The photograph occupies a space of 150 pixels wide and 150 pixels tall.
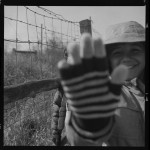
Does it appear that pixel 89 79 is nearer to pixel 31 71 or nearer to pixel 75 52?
pixel 75 52

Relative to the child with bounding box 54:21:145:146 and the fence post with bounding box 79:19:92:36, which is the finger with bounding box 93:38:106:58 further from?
the fence post with bounding box 79:19:92:36

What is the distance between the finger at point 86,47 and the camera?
1.99 ft

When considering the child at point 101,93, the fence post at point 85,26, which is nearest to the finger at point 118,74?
the child at point 101,93

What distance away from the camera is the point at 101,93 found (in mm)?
659

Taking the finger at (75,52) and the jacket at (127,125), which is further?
the jacket at (127,125)

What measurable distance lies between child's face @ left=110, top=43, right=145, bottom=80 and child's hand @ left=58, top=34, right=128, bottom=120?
306mm

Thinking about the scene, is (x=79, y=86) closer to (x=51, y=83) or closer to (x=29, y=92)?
(x=29, y=92)

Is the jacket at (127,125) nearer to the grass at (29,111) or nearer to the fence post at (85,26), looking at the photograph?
the fence post at (85,26)

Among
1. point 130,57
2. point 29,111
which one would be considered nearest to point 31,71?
point 29,111

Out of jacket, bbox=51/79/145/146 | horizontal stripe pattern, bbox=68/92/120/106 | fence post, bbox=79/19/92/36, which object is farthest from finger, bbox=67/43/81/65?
fence post, bbox=79/19/92/36

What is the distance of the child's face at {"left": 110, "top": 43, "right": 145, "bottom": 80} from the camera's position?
3.17 feet

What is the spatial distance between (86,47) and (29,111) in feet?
4.42
